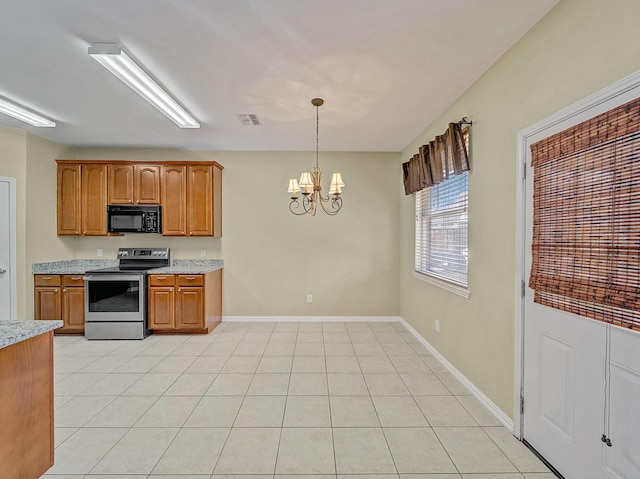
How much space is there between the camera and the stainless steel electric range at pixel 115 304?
4035 millimetres

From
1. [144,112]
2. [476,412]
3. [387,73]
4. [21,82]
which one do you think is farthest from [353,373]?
[21,82]

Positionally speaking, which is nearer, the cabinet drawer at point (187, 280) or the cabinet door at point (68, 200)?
the cabinet drawer at point (187, 280)

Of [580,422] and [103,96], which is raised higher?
[103,96]

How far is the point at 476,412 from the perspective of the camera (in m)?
2.41

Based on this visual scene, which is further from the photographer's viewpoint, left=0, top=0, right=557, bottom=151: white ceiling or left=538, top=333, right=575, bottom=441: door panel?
left=0, top=0, right=557, bottom=151: white ceiling

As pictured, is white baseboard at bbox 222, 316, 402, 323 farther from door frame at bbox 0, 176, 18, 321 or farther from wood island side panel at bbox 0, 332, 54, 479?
wood island side panel at bbox 0, 332, 54, 479

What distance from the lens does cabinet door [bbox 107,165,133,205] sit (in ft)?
14.4

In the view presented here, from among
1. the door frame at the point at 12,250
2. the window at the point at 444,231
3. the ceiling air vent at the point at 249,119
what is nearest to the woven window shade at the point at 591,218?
the window at the point at 444,231

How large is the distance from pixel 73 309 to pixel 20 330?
3.21 m

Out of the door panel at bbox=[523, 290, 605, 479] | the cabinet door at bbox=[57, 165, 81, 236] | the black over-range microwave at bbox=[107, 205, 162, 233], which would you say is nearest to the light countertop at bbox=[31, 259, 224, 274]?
the cabinet door at bbox=[57, 165, 81, 236]

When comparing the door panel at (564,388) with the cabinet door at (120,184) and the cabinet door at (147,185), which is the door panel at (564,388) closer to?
the cabinet door at (147,185)

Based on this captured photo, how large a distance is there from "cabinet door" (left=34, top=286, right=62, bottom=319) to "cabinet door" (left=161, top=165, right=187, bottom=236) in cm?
161

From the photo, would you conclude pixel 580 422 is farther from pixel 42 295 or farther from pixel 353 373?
pixel 42 295

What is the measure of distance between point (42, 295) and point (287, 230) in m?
3.47
